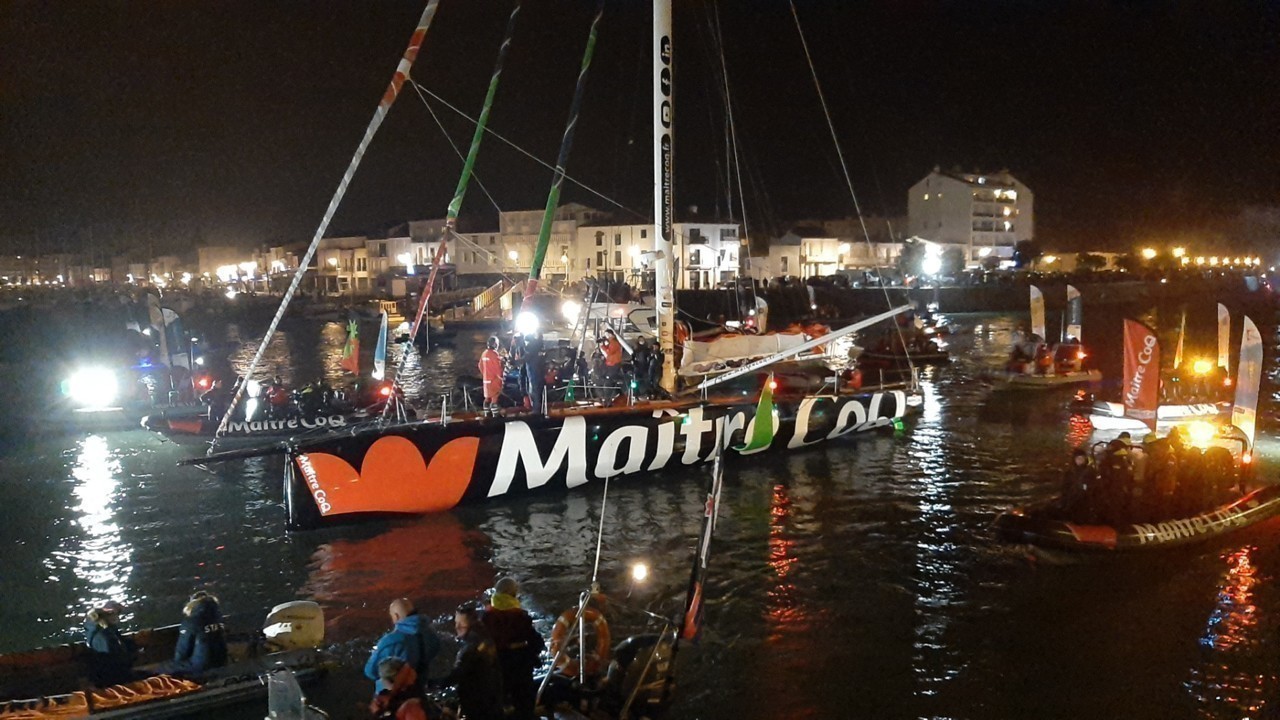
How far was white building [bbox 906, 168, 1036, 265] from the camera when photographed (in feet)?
369

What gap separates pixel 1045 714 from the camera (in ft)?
26.3

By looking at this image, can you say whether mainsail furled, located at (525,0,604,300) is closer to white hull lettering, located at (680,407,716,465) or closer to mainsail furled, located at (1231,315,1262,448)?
white hull lettering, located at (680,407,716,465)

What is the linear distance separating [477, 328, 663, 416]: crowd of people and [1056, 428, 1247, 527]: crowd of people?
7346mm

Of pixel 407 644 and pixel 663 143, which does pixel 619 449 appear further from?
pixel 407 644

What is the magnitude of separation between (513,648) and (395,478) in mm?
7175

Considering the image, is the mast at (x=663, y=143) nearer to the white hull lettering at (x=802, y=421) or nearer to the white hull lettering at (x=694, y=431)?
the white hull lettering at (x=694, y=431)

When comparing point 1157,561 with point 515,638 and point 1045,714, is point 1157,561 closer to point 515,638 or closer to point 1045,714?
point 1045,714

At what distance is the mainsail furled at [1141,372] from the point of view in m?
18.2

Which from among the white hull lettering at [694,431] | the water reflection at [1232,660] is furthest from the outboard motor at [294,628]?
the white hull lettering at [694,431]

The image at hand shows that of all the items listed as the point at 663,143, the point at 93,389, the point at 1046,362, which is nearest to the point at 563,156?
the point at 663,143

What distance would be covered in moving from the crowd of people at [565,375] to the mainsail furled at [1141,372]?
9.77 m

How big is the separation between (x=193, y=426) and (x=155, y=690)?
41.6 feet

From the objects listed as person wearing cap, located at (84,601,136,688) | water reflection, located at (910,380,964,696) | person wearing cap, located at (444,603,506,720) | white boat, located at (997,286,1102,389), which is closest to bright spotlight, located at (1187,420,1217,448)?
water reflection, located at (910,380,964,696)

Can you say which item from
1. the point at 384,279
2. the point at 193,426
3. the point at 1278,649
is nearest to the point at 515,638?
the point at 1278,649
